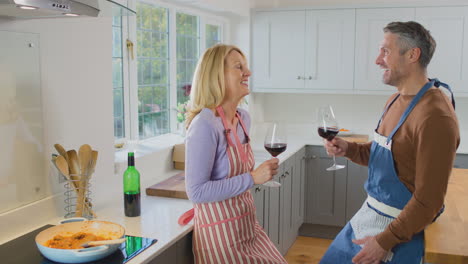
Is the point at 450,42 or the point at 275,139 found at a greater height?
the point at 450,42

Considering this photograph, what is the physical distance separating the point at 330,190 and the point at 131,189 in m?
2.71

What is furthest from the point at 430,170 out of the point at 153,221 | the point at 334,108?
the point at 334,108

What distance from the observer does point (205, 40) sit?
438 cm

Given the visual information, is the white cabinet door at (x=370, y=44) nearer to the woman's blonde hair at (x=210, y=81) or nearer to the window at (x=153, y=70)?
the window at (x=153, y=70)

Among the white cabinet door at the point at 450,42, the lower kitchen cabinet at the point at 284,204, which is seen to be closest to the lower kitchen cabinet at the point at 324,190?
the lower kitchen cabinet at the point at 284,204

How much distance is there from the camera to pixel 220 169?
2123 mm

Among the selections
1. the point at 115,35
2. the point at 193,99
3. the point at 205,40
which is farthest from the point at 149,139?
the point at 193,99

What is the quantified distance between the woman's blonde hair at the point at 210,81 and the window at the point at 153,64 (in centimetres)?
114

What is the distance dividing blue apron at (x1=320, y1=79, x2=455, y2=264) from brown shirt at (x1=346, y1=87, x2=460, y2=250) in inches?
1.1

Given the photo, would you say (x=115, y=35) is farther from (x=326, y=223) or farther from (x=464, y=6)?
(x=464, y=6)

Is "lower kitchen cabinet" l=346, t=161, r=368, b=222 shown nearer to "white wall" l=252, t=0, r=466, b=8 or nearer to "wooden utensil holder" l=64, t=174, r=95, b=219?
"white wall" l=252, t=0, r=466, b=8

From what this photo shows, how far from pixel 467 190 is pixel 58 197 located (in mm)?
1863

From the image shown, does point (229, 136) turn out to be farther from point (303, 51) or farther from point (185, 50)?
point (303, 51)

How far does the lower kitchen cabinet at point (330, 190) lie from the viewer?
4.54m
